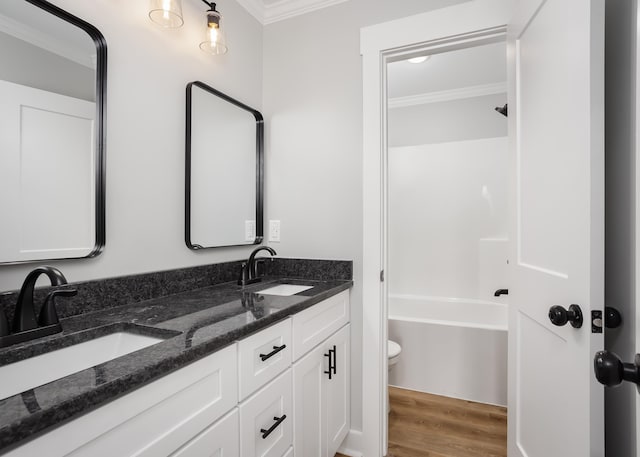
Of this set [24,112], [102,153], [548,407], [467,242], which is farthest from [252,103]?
[467,242]

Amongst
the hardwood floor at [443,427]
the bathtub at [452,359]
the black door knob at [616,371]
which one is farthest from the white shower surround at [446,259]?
the black door knob at [616,371]

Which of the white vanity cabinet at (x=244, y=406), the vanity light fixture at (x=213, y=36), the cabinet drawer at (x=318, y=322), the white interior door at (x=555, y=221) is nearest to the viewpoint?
the white vanity cabinet at (x=244, y=406)

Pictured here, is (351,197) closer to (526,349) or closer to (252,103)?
(252,103)

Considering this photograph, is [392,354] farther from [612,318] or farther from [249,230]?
[612,318]

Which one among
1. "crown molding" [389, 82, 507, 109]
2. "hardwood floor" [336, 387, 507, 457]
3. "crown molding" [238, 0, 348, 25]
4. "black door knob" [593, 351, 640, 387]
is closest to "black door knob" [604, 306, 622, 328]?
"black door knob" [593, 351, 640, 387]

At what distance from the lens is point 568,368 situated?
994 millimetres

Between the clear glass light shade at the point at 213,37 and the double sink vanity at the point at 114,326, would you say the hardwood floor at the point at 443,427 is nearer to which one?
the double sink vanity at the point at 114,326

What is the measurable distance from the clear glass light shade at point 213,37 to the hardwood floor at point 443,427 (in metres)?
2.18

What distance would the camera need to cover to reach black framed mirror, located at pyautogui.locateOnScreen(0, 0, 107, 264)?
0.96 meters

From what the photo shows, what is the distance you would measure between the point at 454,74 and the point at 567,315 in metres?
2.42

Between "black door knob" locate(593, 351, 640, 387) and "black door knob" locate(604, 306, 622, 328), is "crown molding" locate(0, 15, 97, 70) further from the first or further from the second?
"black door knob" locate(604, 306, 622, 328)

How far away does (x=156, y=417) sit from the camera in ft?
2.39

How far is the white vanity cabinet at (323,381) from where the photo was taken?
1314 mm

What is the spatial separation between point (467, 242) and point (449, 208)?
1.14 feet
